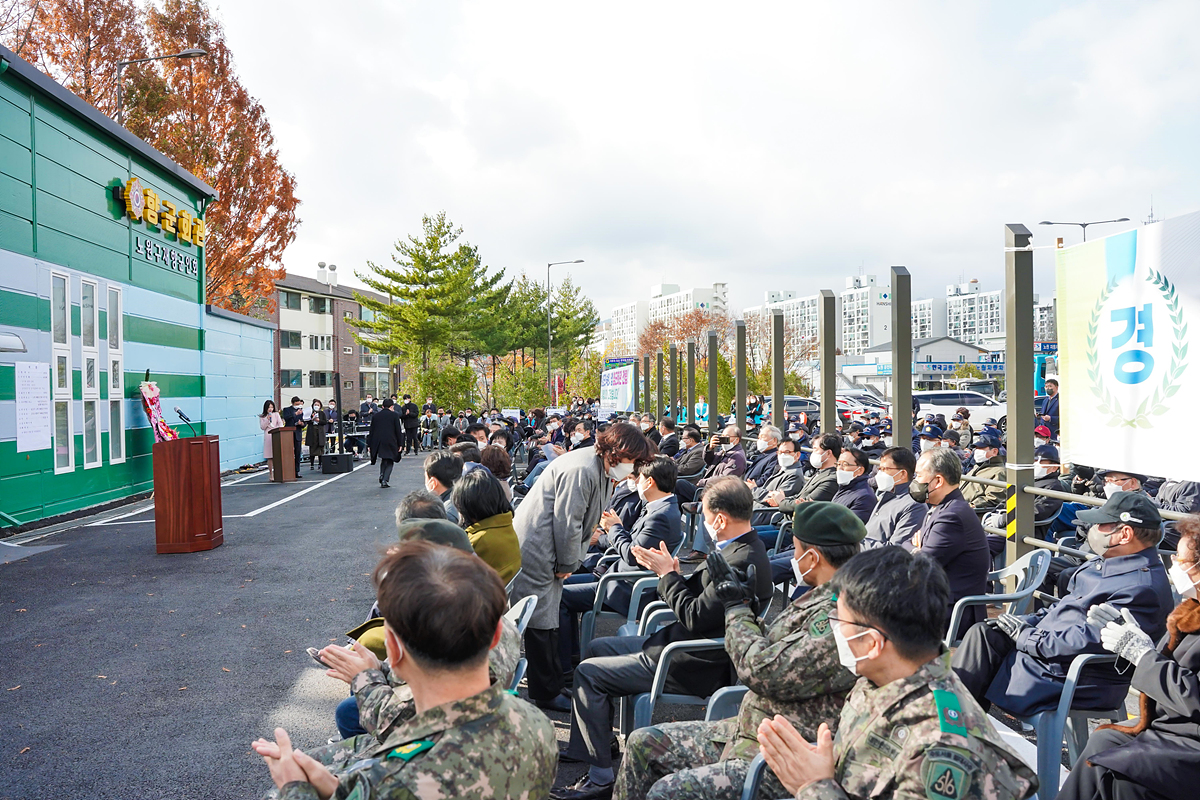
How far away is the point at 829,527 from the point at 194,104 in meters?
25.7

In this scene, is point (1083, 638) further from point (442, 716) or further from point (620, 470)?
point (442, 716)

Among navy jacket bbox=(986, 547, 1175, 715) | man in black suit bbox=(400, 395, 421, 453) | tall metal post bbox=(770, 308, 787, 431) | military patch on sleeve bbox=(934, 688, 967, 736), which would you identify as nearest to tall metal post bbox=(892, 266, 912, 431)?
tall metal post bbox=(770, 308, 787, 431)

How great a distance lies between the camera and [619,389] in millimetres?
26016

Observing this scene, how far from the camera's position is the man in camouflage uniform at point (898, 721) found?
6.00ft

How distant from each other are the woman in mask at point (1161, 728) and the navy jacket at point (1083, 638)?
348 mm

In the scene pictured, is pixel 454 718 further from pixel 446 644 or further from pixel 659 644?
pixel 659 644

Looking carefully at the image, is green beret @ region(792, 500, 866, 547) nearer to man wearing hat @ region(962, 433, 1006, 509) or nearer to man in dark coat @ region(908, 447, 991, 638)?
man in dark coat @ region(908, 447, 991, 638)

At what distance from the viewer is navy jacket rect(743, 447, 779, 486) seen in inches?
388

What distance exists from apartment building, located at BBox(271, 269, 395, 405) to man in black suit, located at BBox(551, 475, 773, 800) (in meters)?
51.8

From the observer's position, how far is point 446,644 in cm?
178

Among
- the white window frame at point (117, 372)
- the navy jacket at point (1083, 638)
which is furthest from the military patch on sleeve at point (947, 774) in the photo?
the white window frame at point (117, 372)

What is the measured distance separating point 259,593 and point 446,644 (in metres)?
6.11

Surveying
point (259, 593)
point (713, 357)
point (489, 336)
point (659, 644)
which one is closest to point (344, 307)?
point (489, 336)

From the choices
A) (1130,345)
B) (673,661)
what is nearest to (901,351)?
(1130,345)
